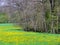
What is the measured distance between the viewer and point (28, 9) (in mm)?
20438

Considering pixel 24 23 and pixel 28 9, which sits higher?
pixel 28 9

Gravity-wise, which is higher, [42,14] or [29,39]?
[42,14]

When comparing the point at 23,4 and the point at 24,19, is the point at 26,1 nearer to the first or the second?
the point at 23,4

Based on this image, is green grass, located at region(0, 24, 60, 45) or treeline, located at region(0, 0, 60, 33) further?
treeline, located at region(0, 0, 60, 33)

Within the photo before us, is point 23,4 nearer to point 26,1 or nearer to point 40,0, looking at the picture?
point 26,1

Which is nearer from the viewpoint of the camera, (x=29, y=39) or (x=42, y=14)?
(x=29, y=39)

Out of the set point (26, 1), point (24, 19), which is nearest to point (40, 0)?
→ point (26, 1)

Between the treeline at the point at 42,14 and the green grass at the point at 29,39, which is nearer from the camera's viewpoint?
the green grass at the point at 29,39

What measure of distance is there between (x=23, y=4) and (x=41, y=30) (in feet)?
10.4

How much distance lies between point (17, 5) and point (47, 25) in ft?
13.1

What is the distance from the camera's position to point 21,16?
2170cm

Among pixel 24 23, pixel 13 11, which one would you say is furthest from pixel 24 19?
pixel 13 11

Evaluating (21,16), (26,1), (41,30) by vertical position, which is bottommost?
(41,30)

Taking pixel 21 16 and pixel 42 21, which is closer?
pixel 42 21
